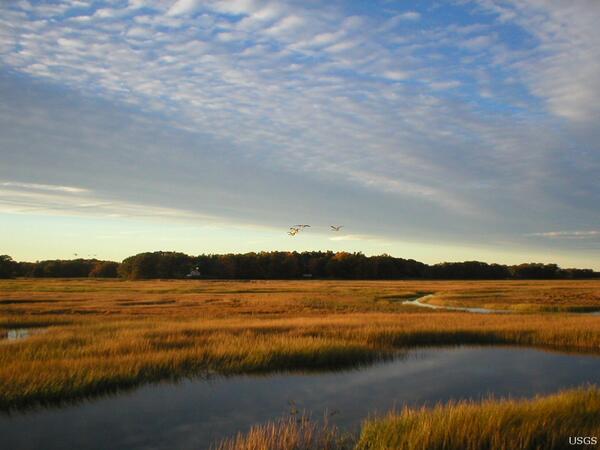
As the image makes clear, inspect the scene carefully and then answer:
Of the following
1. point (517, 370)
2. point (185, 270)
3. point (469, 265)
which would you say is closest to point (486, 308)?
Answer: point (517, 370)

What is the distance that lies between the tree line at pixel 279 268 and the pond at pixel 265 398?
A: 119 meters

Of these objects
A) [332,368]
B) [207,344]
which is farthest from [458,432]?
[207,344]

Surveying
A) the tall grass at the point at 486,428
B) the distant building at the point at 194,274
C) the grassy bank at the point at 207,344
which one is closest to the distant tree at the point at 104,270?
the distant building at the point at 194,274

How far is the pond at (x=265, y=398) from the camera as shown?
1088cm

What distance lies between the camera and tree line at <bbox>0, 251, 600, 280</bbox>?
133625mm

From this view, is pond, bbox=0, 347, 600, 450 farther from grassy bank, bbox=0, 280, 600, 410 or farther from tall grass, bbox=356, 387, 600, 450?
tall grass, bbox=356, 387, 600, 450

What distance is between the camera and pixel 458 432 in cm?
935

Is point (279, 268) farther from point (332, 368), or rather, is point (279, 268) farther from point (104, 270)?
point (332, 368)

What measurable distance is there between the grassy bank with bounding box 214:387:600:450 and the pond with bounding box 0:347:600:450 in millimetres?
1542

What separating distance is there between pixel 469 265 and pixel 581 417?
6108 inches

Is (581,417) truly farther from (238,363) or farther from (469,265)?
(469,265)

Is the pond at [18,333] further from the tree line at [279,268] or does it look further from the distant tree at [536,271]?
the distant tree at [536,271]

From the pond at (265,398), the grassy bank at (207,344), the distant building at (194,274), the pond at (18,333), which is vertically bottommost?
the pond at (265,398)

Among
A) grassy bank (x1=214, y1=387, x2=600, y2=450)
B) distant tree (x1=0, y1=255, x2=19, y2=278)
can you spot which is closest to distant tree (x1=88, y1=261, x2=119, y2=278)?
distant tree (x1=0, y1=255, x2=19, y2=278)
